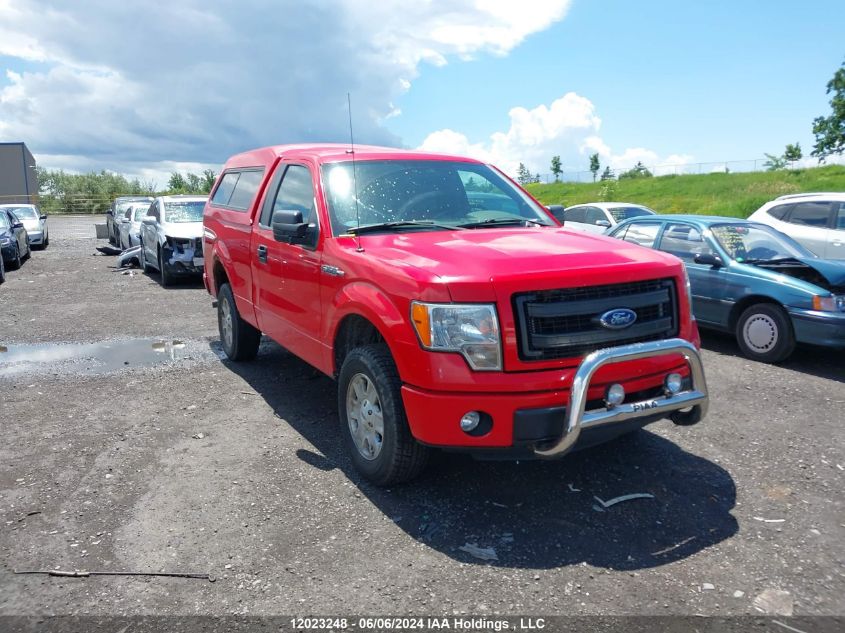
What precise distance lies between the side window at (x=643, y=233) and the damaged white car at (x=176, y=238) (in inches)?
315


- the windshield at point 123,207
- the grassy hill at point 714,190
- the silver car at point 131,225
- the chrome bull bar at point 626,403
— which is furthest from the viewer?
the grassy hill at point 714,190

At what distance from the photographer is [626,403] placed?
3670 mm

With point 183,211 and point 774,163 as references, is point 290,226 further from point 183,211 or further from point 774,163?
point 774,163

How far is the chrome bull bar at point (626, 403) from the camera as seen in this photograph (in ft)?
11.0

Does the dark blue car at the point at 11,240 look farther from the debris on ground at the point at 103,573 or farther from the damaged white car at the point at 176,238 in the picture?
the debris on ground at the point at 103,573

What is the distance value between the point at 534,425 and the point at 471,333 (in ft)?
1.86

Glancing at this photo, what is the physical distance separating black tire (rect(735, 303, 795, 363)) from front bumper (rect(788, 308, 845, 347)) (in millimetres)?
100

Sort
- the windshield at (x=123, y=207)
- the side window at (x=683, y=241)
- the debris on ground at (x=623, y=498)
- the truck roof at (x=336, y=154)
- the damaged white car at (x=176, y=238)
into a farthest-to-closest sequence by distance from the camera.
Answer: the windshield at (x=123, y=207), the damaged white car at (x=176, y=238), the side window at (x=683, y=241), the truck roof at (x=336, y=154), the debris on ground at (x=623, y=498)

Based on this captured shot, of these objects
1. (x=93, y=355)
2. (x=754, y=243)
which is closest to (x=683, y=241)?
(x=754, y=243)

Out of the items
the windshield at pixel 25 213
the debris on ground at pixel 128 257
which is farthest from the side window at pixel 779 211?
the windshield at pixel 25 213

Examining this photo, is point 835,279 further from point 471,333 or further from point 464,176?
point 471,333

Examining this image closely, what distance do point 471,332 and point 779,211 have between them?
10.3m

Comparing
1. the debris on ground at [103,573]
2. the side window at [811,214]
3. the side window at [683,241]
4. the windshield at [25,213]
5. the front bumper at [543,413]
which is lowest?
the debris on ground at [103,573]

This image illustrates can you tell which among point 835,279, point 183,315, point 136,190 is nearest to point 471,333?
point 835,279
